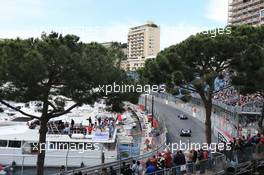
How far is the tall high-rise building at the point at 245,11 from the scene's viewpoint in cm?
12600

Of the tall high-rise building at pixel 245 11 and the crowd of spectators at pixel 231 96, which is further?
the tall high-rise building at pixel 245 11

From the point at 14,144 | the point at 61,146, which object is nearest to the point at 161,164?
the point at 61,146

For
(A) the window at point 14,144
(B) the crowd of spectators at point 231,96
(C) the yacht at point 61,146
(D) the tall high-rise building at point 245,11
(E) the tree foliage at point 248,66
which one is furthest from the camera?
(D) the tall high-rise building at point 245,11

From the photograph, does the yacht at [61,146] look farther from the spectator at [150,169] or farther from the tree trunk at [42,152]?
the spectator at [150,169]

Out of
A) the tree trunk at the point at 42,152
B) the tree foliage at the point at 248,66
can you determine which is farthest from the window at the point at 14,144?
the tree foliage at the point at 248,66

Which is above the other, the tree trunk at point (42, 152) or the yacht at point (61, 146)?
the tree trunk at point (42, 152)

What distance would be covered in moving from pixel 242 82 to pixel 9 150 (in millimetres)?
18066

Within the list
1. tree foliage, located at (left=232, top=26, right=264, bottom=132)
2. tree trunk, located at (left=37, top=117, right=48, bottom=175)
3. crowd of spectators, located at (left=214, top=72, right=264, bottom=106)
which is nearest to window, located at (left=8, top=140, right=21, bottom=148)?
tree trunk, located at (left=37, top=117, right=48, bottom=175)

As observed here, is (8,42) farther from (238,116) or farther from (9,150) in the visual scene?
(238,116)

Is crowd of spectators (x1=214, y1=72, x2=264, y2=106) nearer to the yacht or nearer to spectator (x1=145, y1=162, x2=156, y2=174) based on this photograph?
the yacht

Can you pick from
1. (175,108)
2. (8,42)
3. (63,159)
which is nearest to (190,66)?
(8,42)

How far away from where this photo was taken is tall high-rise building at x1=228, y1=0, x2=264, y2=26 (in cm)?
12600

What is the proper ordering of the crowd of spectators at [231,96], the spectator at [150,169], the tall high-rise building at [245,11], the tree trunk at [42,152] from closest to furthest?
the spectator at [150,169] → the tree trunk at [42,152] → the crowd of spectators at [231,96] → the tall high-rise building at [245,11]

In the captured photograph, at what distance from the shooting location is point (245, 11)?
135750 millimetres
